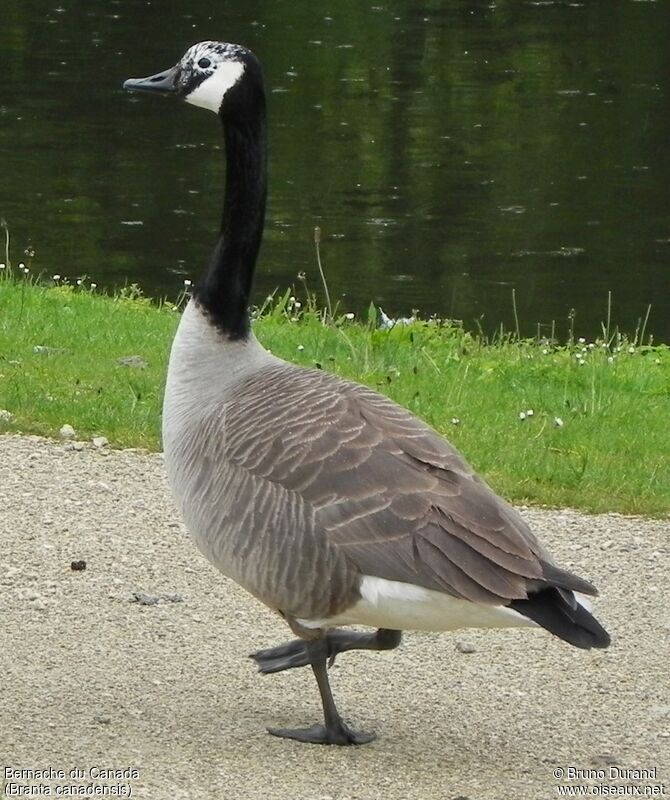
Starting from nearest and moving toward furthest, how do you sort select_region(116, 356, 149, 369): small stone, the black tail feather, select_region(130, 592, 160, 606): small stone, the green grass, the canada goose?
the black tail feather < the canada goose < select_region(130, 592, 160, 606): small stone < the green grass < select_region(116, 356, 149, 369): small stone

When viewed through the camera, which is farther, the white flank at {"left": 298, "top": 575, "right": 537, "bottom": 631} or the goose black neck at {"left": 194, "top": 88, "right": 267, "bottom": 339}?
the goose black neck at {"left": 194, "top": 88, "right": 267, "bottom": 339}

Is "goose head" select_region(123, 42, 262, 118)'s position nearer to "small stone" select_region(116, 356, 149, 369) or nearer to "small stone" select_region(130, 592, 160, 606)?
"small stone" select_region(130, 592, 160, 606)

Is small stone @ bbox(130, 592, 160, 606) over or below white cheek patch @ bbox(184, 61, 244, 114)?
below

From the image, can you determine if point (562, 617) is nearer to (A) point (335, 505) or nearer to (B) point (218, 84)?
(A) point (335, 505)

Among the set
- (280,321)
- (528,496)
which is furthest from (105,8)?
(528,496)

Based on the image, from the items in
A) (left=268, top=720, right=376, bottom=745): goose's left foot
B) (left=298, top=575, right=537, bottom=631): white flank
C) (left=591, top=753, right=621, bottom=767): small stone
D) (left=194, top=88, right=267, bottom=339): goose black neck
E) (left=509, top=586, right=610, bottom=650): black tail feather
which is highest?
(left=194, top=88, right=267, bottom=339): goose black neck

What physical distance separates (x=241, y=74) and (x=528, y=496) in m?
2.71

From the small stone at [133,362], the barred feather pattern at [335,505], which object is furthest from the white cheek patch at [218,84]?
the small stone at [133,362]

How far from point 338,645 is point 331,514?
0.51 metres

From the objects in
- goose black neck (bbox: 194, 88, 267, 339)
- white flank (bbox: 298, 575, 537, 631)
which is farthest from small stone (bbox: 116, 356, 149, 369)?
white flank (bbox: 298, 575, 537, 631)

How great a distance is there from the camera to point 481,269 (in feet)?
53.7

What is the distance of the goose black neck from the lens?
5.16 m

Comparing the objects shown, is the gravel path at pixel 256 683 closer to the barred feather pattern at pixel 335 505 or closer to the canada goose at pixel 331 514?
the canada goose at pixel 331 514

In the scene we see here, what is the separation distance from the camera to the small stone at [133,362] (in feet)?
28.2
